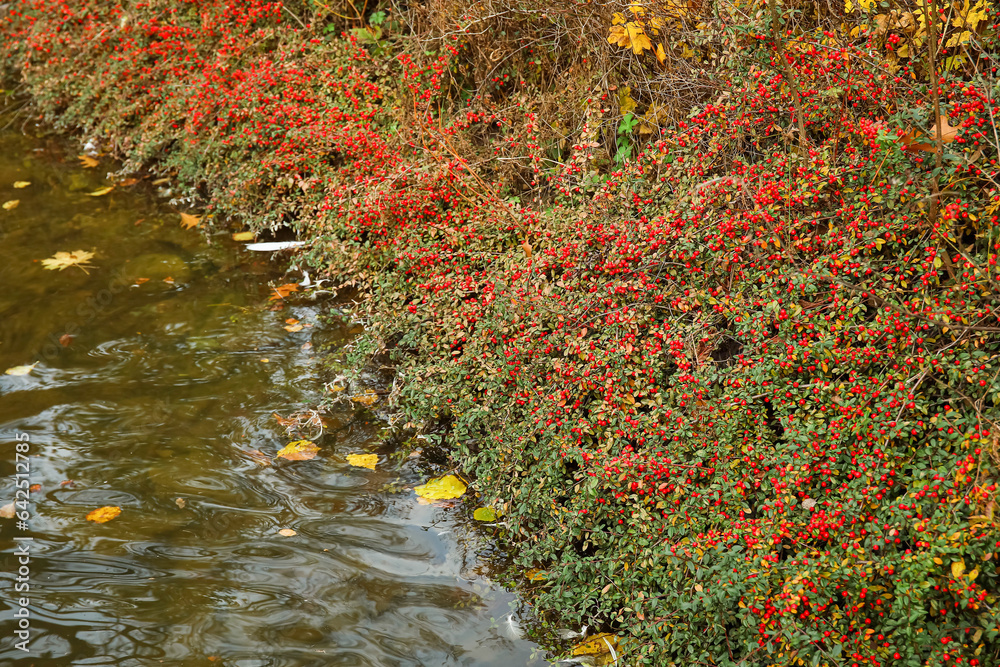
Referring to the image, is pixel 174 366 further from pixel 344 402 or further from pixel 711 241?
pixel 711 241

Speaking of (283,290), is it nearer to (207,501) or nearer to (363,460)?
(363,460)

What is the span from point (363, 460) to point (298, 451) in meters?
0.34

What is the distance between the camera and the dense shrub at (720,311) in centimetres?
249

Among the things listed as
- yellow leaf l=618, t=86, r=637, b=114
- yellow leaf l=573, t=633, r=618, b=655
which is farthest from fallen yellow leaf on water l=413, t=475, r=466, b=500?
yellow leaf l=618, t=86, r=637, b=114

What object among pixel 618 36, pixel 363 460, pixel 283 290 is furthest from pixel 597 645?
pixel 283 290

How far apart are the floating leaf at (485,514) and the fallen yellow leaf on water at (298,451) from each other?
3.11 feet

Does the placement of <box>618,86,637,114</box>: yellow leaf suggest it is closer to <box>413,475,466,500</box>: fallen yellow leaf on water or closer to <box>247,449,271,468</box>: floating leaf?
<box>413,475,466,500</box>: fallen yellow leaf on water

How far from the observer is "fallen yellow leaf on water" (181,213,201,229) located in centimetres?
611

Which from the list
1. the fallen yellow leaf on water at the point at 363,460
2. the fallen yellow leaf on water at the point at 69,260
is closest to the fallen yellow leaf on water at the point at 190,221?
the fallen yellow leaf on water at the point at 69,260

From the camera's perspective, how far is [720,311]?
122 inches

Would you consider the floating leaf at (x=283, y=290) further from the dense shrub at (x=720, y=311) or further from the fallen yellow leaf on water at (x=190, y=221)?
the fallen yellow leaf on water at (x=190, y=221)

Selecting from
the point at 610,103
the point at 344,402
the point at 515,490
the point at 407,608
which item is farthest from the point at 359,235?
the point at 407,608

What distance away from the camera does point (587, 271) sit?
3.66 meters

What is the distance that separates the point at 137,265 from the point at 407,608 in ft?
12.4
